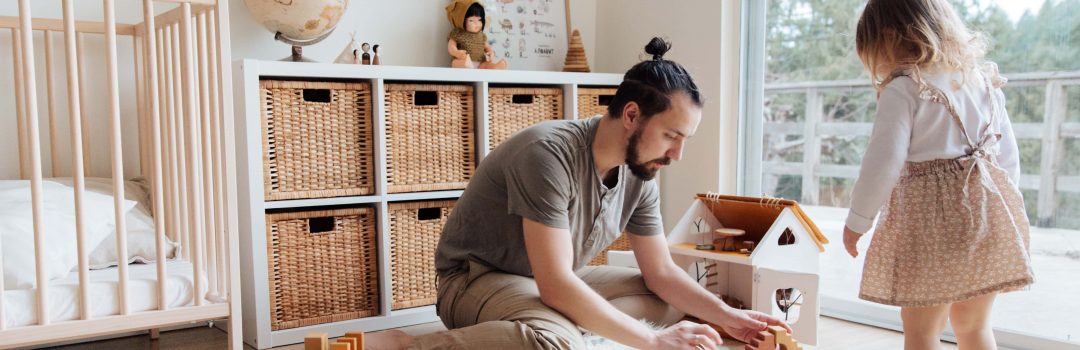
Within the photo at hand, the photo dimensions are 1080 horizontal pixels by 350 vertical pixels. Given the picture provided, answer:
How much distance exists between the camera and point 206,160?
1.72 meters

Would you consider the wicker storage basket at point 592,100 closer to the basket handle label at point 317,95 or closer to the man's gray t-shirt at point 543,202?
the basket handle label at point 317,95

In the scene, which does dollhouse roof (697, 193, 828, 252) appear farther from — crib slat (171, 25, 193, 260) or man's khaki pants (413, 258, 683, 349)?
crib slat (171, 25, 193, 260)

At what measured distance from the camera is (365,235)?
240 centimetres

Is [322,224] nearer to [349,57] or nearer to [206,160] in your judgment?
[349,57]

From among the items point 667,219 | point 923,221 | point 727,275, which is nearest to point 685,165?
point 667,219

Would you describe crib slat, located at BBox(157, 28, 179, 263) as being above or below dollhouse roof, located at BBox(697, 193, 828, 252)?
above

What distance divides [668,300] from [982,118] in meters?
0.71

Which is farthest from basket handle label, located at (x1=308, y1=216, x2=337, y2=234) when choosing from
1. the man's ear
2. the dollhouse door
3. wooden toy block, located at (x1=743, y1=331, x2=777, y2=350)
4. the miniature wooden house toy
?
wooden toy block, located at (x1=743, y1=331, x2=777, y2=350)

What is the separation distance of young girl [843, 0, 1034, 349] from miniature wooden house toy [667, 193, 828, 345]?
1.02 ft

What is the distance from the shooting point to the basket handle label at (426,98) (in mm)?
2504

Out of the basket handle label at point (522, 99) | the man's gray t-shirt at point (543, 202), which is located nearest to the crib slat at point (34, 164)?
the man's gray t-shirt at point (543, 202)

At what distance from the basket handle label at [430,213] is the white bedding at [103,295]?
0.80 m

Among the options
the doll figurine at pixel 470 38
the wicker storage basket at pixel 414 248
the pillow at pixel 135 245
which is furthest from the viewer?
the doll figurine at pixel 470 38

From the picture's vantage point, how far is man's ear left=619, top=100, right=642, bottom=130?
161 centimetres
